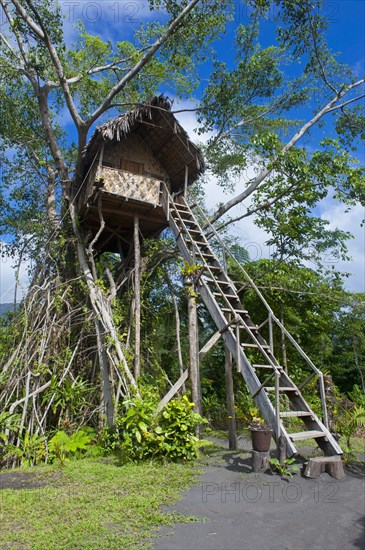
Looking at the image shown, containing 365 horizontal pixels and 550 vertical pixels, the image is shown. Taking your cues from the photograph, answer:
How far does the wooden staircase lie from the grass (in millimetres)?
1360

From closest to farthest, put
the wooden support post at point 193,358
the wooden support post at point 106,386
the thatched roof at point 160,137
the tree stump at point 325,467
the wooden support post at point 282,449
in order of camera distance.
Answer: the tree stump at point 325,467
the wooden support post at point 282,449
the wooden support post at point 193,358
the wooden support post at point 106,386
the thatched roof at point 160,137

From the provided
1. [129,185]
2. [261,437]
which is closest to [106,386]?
[261,437]

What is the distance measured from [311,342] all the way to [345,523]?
8716 mm

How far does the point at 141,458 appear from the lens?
5750 mm

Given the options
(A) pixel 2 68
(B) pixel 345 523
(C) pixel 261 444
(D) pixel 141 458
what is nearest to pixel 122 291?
(D) pixel 141 458

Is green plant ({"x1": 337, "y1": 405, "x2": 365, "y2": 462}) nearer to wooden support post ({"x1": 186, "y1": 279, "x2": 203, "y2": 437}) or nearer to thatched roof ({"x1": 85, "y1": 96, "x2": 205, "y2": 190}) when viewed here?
wooden support post ({"x1": 186, "y1": 279, "x2": 203, "y2": 437})

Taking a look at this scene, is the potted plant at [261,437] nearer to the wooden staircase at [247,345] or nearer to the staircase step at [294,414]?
the wooden staircase at [247,345]

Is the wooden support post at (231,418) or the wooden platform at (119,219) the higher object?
the wooden platform at (119,219)

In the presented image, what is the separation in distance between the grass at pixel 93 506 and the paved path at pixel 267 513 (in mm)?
225

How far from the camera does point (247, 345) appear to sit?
21.0 ft

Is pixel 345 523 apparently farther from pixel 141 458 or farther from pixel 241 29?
pixel 241 29

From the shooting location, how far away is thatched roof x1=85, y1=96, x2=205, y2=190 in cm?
858

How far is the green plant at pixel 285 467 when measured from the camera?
203 inches

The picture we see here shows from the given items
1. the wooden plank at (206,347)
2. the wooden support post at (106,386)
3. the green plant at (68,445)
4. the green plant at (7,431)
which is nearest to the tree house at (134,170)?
the wooden support post at (106,386)
